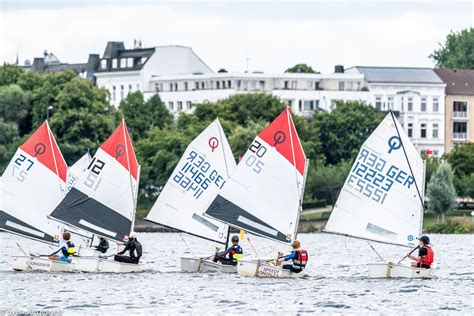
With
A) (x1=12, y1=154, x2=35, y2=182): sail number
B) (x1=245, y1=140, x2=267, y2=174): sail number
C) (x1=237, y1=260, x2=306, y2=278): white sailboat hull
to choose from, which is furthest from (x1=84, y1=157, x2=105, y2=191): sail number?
(x1=237, y1=260, x2=306, y2=278): white sailboat hull

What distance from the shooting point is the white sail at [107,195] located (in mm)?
58156

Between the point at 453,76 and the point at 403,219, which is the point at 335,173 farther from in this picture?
the point at 403,219

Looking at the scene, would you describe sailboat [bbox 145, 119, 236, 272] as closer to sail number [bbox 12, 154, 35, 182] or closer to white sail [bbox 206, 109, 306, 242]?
white sail [bbox 206, 109, 306, 242]

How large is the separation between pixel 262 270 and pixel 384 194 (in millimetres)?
4837

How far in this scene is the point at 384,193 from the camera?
178ft

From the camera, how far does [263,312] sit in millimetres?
45219

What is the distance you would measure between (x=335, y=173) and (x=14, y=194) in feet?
223

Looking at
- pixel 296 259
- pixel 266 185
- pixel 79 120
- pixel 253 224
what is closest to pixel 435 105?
pixel 79 120

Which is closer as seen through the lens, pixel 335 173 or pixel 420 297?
pixel 420 297

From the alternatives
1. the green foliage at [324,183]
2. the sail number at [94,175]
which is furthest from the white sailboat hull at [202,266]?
the green foliage at [324,183]

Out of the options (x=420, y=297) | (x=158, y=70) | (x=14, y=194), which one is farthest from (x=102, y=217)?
(x=158, y=70)

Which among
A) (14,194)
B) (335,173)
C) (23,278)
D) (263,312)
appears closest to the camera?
(263,312)

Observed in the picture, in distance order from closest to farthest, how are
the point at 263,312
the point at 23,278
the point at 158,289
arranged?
the point at 263,312, the point at 158,289, the point at 23,278

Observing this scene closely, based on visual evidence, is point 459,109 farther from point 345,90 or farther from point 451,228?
point 451,228
